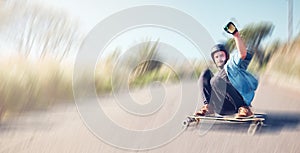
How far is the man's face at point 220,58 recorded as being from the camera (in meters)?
2.34

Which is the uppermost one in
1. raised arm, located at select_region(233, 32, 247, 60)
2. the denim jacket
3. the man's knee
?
raised arm, located at select_region(233, 32, 247, 60)

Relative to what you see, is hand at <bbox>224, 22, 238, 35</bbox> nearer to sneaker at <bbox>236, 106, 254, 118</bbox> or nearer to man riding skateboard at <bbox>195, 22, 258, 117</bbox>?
man riding skateboard at <bbox>195, 22, 258, 117</bbox>

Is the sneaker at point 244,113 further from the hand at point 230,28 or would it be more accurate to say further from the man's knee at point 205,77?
the hand at point 230,28

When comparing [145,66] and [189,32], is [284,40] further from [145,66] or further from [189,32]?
[145,66]

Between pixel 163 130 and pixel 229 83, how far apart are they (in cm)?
54

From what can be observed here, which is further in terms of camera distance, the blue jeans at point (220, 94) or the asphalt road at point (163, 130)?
the blue jeans at point (220, 94)

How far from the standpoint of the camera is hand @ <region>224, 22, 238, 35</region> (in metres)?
2.35

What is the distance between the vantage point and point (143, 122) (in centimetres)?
227

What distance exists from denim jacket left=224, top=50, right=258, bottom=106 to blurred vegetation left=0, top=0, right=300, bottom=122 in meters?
0.30

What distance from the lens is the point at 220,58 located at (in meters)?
2.36

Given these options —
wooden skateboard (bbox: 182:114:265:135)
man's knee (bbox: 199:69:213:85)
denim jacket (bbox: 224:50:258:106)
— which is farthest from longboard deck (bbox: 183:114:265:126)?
man's knee (bbox: 199:69:213:85)

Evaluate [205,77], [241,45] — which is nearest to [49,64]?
[205,77]

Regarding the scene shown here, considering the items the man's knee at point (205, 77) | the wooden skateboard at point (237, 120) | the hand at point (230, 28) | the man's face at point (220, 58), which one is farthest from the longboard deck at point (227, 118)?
the hand at point (230, 28)

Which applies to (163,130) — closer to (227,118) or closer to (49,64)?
(227,118)
